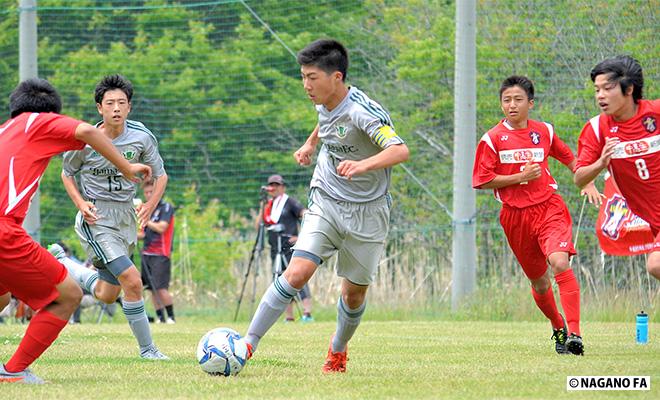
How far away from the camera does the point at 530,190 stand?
998cm

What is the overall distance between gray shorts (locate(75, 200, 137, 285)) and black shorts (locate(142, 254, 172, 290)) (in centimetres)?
899

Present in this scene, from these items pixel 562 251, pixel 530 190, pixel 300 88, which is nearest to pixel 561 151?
pixel 530 190

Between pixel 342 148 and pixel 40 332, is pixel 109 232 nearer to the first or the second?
pixel 40 332

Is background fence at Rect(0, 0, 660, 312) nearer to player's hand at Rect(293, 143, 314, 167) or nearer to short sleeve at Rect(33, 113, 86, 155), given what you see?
player's hand at Rect(293, 143, 314, 167)

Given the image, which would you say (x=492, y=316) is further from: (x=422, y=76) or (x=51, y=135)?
(x=51, y=135)

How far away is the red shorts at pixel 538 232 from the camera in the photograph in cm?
968

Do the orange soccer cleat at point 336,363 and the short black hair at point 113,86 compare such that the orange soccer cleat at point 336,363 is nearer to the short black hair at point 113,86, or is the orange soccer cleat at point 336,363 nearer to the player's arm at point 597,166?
the player's arm at point 597,166

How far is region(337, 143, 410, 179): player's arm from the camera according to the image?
698 cm

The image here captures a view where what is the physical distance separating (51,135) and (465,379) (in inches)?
113

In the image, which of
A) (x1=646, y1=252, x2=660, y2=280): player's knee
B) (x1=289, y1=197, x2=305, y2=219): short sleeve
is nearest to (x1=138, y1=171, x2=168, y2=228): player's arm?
(x1=646, y1=252, x2=660, y2=280): player's knee

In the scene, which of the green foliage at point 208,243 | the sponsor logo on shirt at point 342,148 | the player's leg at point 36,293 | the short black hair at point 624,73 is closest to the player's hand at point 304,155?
the sponsor logo on shirt at point 342,148

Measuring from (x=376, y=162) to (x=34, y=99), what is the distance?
6.75 feet

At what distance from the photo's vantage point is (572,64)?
1820cm

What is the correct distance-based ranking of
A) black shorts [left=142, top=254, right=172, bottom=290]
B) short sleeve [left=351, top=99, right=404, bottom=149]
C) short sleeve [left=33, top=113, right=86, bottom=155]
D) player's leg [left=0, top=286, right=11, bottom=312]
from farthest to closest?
black shorts [left=142, top=254, right=172, bottom=290]
player's leg [left=0, top=286, right=11, bottom=312]
short sleeve [left=351, top=99, right=404, bottom=149]
short sleeve [left=33, top=113, right=86, bottom=155]
